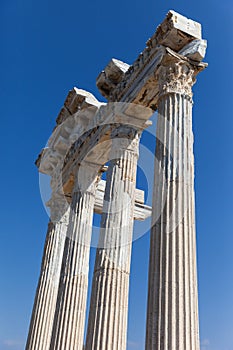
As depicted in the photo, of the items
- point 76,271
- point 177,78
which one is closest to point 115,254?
point 76,271

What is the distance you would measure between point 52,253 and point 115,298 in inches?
409

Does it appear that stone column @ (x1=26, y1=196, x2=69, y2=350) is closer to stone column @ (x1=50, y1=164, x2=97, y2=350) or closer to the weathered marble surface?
the weathered marble surface

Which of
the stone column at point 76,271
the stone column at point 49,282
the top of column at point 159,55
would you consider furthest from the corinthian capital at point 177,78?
the stone column at point 49,282

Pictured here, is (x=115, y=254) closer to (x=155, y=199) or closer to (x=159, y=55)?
(x=155, y=199)

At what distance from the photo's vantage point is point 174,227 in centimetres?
1236

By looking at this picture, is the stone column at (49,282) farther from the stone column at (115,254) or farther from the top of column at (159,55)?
the top of column at (159,55)

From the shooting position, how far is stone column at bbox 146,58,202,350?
1095cm

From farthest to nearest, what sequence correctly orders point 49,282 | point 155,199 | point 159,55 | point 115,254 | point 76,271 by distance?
point 49,282, point 76,271, point 159,55, point 115,254, point 155,199

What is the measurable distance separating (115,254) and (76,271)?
4.54m

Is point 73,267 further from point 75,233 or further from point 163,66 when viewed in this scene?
point 163,66

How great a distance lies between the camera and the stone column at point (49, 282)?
23344 millimetres

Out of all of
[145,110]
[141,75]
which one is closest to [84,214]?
[145,110]

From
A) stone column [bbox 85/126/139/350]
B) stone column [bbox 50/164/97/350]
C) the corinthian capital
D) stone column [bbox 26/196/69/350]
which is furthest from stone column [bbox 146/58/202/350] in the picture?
stone column [bbox 26/196/69/350]

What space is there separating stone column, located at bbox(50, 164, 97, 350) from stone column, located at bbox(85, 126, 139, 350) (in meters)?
3.45
